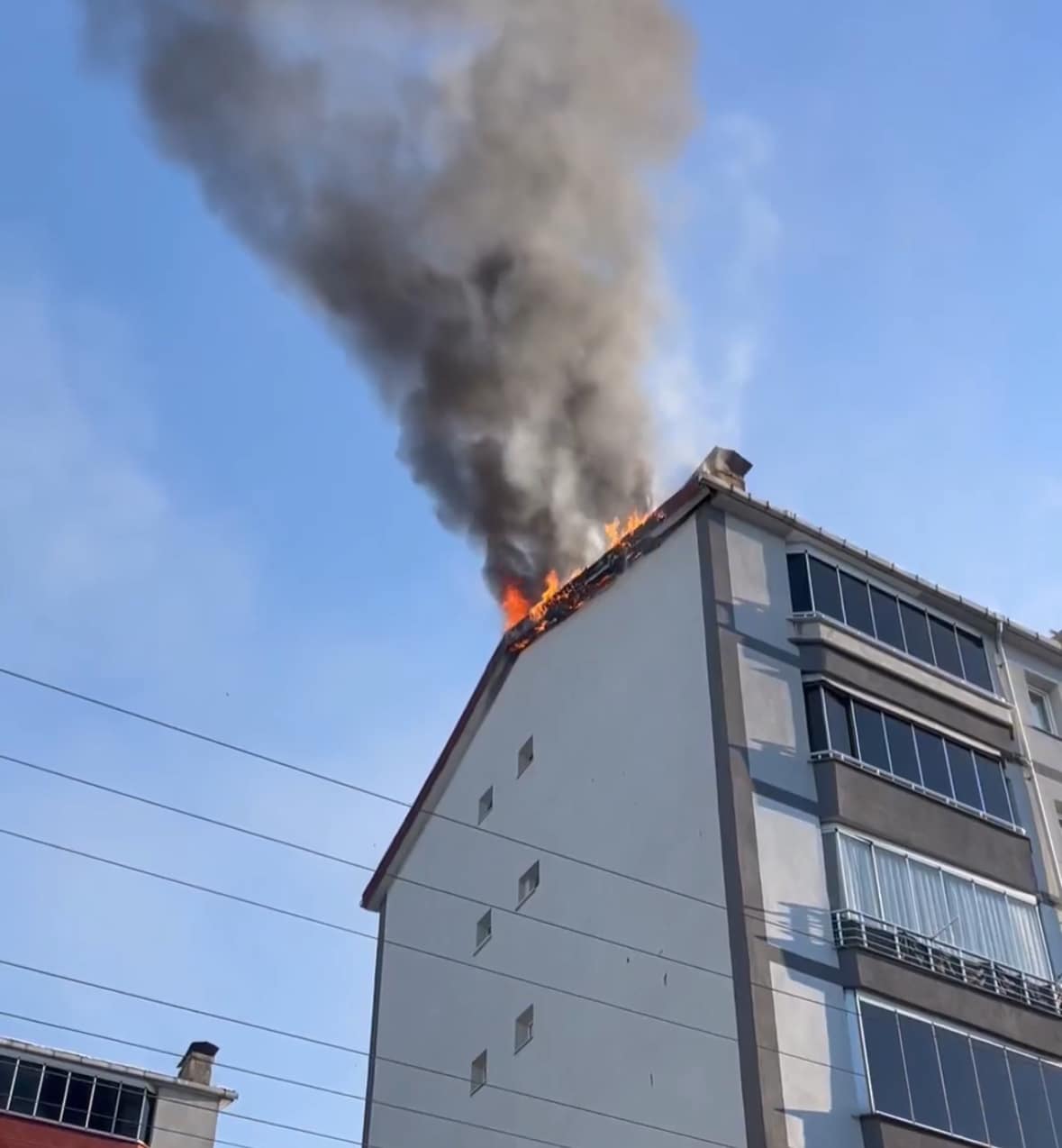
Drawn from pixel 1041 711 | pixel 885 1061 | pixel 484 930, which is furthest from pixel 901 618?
pixel 484 930

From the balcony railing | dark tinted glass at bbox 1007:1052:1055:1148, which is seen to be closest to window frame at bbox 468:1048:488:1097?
the balcony railing

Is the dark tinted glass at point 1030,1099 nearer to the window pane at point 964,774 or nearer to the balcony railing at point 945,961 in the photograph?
the balcony railing at point 945,961

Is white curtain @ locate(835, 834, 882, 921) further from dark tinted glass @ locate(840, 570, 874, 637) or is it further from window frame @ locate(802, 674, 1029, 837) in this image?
dark tinted glass @ locate(840, 570, 874, 637)

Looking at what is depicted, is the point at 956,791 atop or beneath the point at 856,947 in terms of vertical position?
atop

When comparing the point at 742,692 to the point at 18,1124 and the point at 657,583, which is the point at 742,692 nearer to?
the point at 657,583

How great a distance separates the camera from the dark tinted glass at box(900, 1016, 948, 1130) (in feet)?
70.6

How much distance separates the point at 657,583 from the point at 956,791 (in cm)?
626

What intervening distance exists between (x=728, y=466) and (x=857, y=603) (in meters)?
3.44

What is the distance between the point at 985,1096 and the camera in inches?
880

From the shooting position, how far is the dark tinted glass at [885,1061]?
2130 cm

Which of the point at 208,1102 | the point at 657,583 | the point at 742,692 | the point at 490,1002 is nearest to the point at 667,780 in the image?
the point at 742,692

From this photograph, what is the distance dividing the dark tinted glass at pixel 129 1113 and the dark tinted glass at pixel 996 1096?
1895 centimetres

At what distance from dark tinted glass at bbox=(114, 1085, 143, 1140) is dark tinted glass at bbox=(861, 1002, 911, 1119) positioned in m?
18.2

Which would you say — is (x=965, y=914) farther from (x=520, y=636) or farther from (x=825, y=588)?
(x=520, y=636)
